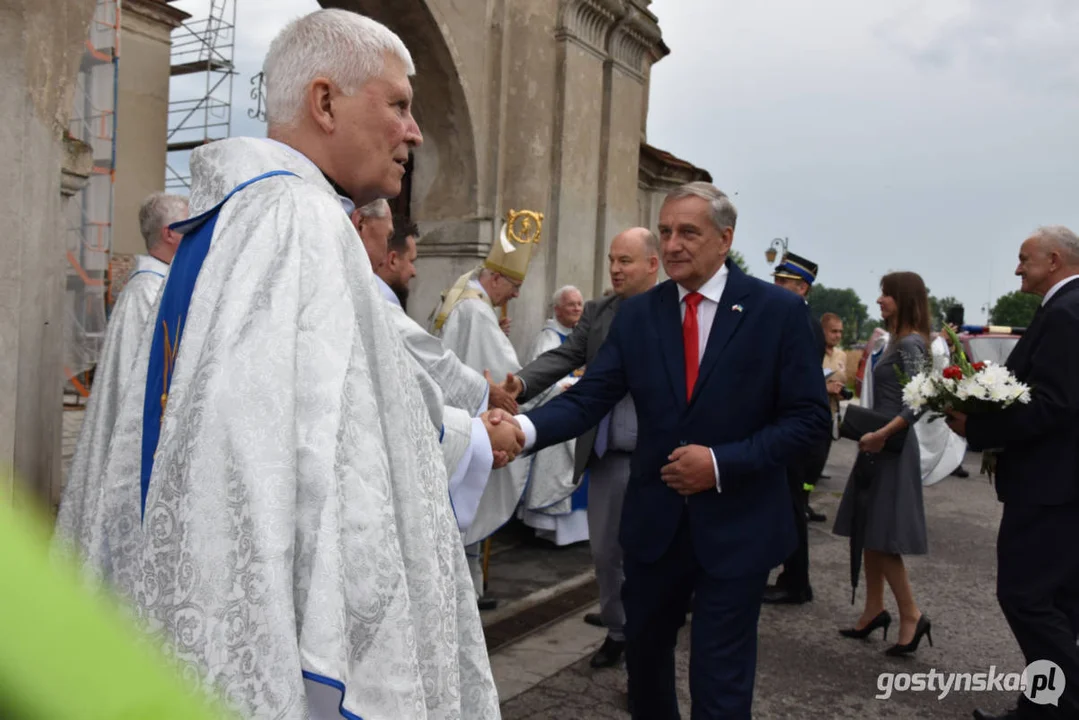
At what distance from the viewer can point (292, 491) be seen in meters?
1.44

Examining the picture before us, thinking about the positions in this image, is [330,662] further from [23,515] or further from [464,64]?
[464,64]

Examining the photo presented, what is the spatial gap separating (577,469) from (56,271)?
2.45 m

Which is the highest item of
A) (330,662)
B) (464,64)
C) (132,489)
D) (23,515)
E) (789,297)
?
(464,64)

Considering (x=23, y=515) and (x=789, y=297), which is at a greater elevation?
(x=789, y=297)

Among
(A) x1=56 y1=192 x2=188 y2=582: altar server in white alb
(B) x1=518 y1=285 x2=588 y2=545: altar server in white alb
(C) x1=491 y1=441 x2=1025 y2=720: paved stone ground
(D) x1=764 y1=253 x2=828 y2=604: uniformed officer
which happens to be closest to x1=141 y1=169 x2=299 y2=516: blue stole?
(A) x1=56 y1=192 x2=188 y2=582: altar server in white alb

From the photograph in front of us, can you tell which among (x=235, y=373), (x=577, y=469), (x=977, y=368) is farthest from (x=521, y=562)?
(x=235, y=373)

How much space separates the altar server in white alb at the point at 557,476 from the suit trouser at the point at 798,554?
1729 mm

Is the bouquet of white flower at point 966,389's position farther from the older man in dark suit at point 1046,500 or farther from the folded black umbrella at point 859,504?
the folded black umbrella at point 859,504

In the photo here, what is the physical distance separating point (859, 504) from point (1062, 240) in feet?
6.02

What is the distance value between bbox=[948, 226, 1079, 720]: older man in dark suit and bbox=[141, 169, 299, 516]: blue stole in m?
3.30

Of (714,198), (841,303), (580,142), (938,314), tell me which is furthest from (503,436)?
(841,303)

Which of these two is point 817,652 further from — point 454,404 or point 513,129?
point 513,129

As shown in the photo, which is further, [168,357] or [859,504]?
[859,504]

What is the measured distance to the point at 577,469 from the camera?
4555 mm
